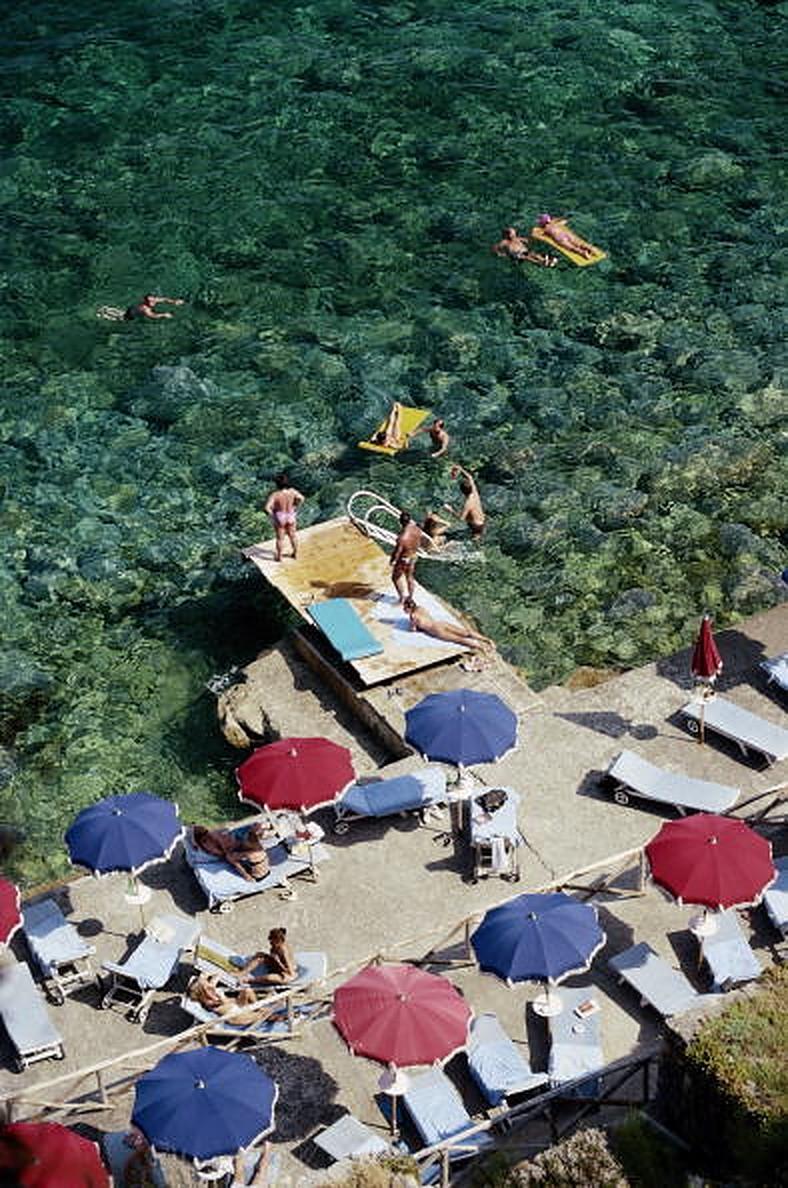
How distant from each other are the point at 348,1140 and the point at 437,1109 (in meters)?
0.83

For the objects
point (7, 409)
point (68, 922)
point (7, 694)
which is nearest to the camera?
point (68, 922)

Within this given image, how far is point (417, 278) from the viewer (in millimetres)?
32562

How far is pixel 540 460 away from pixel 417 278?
7.13 meters

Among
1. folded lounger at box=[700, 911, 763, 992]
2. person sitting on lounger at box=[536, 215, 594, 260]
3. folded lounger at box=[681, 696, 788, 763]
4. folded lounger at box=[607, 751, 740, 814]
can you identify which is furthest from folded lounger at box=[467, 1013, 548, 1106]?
person sitting on lounger at box=[536, 215, 594, 260]

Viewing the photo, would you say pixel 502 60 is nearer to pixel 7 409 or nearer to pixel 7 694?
pixel 7 409

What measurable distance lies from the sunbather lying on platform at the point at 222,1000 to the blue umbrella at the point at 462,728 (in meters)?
3.41

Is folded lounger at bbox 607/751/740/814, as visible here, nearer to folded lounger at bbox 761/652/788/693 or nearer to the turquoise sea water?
folded lounger at bbox 761/652/788/693

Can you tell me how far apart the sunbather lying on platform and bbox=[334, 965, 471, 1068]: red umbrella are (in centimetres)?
141

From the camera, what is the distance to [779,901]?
16.9 m

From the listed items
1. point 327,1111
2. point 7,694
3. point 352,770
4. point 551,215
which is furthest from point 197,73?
point 327,1111

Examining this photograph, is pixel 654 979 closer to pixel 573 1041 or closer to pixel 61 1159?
pixel 573 1041

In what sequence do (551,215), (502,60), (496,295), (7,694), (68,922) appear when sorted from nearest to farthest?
(68,922), (7,694), (496,295), (551,215), (502,60)

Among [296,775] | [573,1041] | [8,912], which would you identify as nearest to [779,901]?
[573,1041]

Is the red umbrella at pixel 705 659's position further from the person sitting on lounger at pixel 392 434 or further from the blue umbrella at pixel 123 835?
the person sitting on lounger at pixel 392 434
